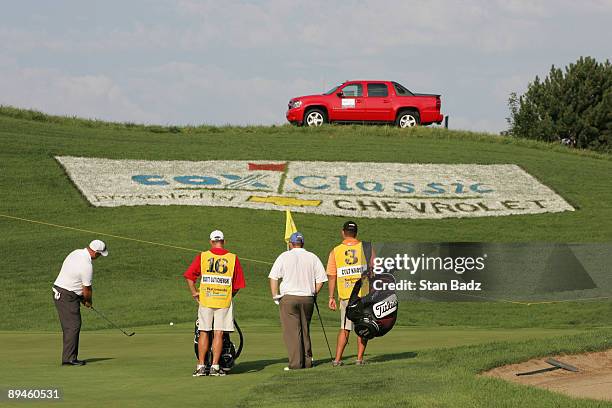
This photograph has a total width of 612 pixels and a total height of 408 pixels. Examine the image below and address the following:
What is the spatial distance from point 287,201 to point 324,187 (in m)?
2.76

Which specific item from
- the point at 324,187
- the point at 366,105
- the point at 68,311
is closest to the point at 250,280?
the point at 324,187

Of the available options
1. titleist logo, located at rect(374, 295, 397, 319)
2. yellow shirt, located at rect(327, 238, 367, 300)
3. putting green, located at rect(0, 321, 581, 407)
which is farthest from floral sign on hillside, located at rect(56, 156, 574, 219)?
titleist logo, located at rect(374, 295, 397, 319)

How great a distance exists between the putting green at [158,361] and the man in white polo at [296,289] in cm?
35

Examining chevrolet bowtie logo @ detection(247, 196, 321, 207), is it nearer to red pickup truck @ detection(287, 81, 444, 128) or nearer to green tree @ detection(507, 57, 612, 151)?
red pickup truck @ detection(287, 81, 444, 128)

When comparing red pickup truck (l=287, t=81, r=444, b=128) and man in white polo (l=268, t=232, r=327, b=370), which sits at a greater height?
red pickup truck (l=287, t=81, r=444, b=128)

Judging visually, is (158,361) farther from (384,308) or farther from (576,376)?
(576,376)

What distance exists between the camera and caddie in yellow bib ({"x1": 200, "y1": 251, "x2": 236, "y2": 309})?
46.9 ft

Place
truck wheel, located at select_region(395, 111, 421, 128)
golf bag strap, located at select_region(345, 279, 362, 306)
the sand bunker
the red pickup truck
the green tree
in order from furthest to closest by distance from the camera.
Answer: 1. the green tree
2. truck wheel, located at select_region(395, 111, 421, 128)
3. the red pickup truck
4. golf bag strap, located at select_region(345, 279, 362, 306)
5. the sand bunker

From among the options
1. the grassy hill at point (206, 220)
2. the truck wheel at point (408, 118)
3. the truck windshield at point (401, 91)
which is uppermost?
the truck windshield at point (401, 91)

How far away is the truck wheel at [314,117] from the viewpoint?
5091 cm

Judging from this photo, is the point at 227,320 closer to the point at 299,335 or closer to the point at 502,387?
the point at 299,335

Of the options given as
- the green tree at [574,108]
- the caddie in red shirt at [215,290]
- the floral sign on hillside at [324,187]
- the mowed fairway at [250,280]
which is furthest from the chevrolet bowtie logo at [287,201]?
the green tree at [574,108]

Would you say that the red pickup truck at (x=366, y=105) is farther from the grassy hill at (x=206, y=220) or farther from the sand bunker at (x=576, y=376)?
the sand bunker at (x=576, y=376)

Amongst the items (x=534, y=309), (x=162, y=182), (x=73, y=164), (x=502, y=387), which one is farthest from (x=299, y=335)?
(x=73, y=164)
